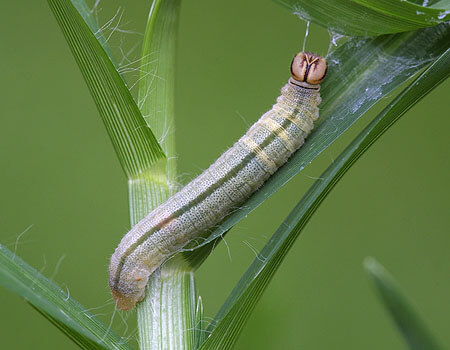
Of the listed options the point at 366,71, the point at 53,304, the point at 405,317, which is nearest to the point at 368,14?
the point at 366,71

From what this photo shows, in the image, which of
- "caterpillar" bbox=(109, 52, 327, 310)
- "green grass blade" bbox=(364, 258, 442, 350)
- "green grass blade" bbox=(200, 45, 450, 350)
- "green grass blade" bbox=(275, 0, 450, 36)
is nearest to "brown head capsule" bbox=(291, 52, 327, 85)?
"caterpillar" bbox=(109, 52, 327, 310)

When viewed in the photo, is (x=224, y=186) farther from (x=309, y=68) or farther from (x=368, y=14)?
(x=368, y=14)

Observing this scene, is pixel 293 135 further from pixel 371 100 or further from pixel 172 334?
pixel 172 334

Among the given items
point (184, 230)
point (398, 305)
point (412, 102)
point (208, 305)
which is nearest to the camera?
point (398, 305)

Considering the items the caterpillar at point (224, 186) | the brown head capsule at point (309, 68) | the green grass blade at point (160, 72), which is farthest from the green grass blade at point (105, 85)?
the brown head capsule at point (309, 68)

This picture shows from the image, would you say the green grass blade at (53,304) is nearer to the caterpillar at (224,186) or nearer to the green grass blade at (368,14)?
the caterpillar at (224,186)

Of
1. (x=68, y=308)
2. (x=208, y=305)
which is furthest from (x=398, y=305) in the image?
(x=208, y=305)
